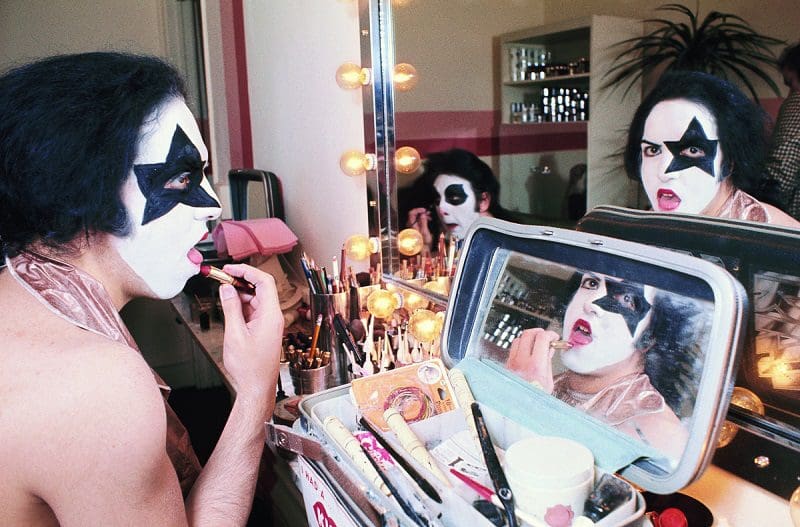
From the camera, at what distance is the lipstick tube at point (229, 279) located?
1179 mm

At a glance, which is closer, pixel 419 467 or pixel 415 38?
pixel 419 467

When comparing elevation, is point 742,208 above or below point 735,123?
below

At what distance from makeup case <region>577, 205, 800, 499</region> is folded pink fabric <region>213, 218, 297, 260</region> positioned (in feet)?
4.43

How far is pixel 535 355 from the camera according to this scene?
901mm

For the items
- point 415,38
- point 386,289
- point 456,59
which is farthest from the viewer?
point 386,289

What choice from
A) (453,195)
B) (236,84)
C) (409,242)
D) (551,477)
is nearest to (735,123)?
(551,477)

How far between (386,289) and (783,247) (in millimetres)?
1038

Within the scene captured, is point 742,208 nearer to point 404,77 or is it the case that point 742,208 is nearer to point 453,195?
point 453,195

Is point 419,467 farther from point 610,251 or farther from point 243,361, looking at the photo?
point 243,361

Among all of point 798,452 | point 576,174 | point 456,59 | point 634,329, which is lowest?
point 798,452

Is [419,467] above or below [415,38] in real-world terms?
below

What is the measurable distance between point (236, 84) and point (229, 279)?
177cm

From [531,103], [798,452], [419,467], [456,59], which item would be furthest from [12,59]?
[798,452]

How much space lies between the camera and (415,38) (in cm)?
157
